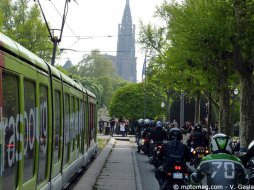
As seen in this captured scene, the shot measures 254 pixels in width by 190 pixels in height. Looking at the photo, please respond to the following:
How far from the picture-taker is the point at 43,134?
8711 millimetres

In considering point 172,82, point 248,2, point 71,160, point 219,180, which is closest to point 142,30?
point 172,82

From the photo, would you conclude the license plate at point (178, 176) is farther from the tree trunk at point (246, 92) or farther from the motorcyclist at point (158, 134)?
the tree trunk at point (246, 92)

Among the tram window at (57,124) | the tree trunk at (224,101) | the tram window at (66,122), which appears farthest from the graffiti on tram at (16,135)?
the tree trunk at (224,101)

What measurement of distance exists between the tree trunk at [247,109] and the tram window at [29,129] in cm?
2046

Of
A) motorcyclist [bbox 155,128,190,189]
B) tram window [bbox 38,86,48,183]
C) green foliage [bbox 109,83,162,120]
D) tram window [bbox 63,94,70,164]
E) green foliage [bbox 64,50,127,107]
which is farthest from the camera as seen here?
green foliage [bbox 64,50,127,107]

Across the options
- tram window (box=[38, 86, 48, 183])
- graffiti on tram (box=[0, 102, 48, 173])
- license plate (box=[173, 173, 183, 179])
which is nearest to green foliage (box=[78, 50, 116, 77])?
license plate (box=[173, 173, 183, 179])

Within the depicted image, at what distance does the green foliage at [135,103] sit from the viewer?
253ft

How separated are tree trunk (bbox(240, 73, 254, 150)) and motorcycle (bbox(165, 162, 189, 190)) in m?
16.8

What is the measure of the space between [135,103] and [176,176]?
67.1 metres

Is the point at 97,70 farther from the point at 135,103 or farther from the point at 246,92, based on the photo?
the point at 246,92

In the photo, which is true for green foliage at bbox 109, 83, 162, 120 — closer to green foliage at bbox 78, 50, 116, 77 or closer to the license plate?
green foliage at bbox 78, 50, 116, 77

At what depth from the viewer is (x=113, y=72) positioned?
134125 mm

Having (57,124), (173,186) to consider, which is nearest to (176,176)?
(173,186)

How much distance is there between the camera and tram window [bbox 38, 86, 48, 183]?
27.8ft
